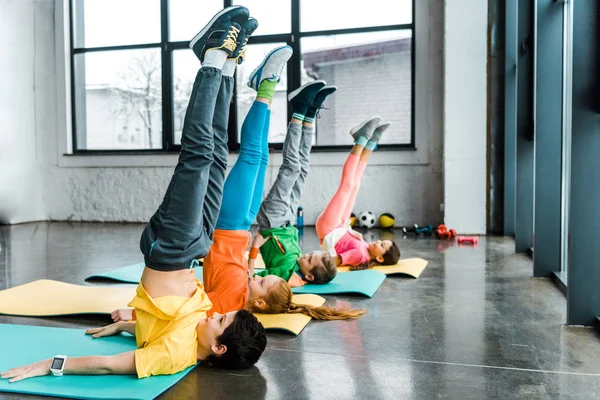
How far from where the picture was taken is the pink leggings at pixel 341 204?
4.47 m

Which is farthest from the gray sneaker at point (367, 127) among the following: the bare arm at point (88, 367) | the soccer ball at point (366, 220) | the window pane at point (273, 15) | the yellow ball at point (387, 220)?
the window pane at point (273, 15)

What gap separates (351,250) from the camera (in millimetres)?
4367

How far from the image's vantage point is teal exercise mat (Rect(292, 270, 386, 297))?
3.53 metres

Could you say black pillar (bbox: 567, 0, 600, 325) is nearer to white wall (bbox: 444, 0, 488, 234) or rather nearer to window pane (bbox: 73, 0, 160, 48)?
white wall (bbox: 444, 0, 488, 234)

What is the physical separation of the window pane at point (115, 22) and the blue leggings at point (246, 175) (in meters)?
5.77

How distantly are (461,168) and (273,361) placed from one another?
4.90 meters

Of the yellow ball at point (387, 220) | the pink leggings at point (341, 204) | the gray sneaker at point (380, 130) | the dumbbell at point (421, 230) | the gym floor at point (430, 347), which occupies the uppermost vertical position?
the gray sneaker at point (380, 130)

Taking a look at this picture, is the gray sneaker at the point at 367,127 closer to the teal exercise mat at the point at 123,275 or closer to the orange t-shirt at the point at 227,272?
the teal exercise mat at the point at 123,275

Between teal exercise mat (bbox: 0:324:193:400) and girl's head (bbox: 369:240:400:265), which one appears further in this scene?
girl's head (bbox: 369:240:400:265)

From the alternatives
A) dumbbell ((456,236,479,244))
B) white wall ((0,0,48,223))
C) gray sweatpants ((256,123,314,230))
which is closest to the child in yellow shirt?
gray sweatpants ((256,123,314,230))

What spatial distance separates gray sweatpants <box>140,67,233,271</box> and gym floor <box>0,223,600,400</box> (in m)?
0.46

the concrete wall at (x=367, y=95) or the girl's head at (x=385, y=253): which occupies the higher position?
the concrete wall at (x=367, y=95)

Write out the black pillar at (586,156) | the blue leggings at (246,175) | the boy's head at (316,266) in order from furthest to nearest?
the boy's head at (316,266)
the blue leggings at (246,175)
the black pillar at (586,156)

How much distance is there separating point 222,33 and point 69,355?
1437 mm
